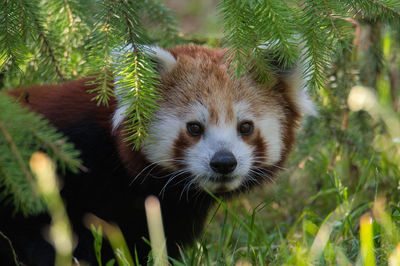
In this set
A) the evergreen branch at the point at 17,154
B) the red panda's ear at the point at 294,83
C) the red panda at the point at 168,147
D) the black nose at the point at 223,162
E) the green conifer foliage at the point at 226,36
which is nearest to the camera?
the evergreen branch at the point at 17,154

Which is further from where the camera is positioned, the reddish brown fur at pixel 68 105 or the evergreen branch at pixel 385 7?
the reddish brown fur at pixel 68 105

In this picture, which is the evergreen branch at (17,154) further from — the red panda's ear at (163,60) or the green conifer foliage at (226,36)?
the red panda's ear at (163,60)

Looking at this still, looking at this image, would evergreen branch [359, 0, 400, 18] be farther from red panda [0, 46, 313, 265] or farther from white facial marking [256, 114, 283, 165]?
white facial marking [256, 114, 283, 165]

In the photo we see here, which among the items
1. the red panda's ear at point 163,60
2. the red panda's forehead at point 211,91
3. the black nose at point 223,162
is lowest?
the black nose at point 223,162

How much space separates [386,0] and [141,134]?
1.22 metres

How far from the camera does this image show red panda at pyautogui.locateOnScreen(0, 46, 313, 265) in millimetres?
2783

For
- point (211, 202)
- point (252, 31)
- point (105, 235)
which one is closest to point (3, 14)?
point (252, 31)

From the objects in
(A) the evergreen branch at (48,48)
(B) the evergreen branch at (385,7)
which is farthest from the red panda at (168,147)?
(B) the evergreen branch at (385,7)

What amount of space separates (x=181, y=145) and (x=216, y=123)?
0.23 m

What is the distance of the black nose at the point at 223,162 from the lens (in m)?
2.67

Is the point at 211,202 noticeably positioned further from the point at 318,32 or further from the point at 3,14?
the point at 3,14

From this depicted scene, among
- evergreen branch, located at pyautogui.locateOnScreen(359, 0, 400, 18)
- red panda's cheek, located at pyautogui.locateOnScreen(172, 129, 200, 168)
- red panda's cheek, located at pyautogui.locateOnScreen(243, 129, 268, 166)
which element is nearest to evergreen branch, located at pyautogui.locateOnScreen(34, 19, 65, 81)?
red panda's cheek, located at pyautogui.locateOnScreen(172, 129, 200, 168)

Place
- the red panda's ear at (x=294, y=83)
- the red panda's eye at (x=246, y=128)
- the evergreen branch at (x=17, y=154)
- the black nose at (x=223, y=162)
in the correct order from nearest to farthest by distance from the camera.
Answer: the evergreen branch at (x=17, y=154)
the black nose at (x=223, y=162)
the red panda's eye at (x=246, y=128)
the red panda's ear at (x=294, y=83)

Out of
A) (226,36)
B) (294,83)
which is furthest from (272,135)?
(226,36)
